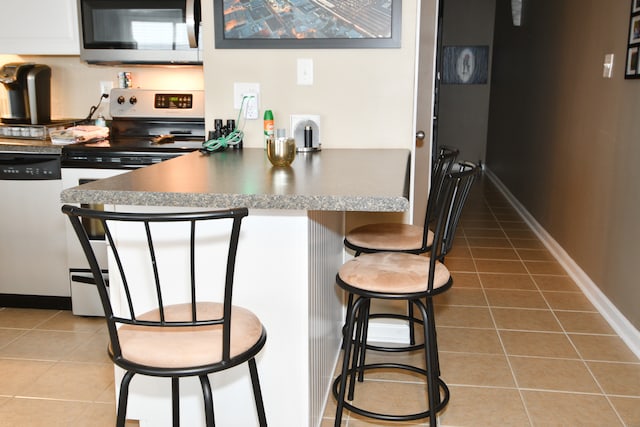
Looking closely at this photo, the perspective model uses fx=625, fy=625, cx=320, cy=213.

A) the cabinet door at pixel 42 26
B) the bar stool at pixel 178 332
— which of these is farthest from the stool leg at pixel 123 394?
the cabinet door at pixel 42 26

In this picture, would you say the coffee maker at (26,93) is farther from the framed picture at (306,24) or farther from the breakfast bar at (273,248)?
the breakfast bar at (273,248)

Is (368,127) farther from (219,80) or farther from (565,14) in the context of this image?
(565,14)

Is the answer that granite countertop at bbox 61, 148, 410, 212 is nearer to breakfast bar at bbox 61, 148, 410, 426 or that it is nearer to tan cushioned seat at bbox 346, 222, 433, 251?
breakfast bar at bbox 61, 148, 410, 426

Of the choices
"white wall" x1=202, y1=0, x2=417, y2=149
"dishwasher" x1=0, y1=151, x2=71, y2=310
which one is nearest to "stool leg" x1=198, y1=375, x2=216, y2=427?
"white wall" x1=202, y1=0, x2=417, y2=149

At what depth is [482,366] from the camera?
9.14 ft

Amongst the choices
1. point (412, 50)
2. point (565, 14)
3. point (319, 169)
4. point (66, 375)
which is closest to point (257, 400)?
point (319, 169)

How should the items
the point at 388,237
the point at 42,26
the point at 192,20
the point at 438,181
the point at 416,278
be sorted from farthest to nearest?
the point at 42,26 → the point at 192,20 → the point at 388,237 → the point at 438,181 → the point at 416,278

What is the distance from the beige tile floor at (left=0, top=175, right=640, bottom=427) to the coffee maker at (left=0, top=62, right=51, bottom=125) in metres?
1.15

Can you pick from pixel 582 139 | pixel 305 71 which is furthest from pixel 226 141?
pixel 582 139

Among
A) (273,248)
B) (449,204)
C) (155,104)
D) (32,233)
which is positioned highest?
(155,104)

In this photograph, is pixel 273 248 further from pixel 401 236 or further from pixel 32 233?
pixel 32 233

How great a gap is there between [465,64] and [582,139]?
545 cm

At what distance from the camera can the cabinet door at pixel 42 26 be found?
138 inches

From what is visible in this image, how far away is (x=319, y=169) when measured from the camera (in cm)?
222
